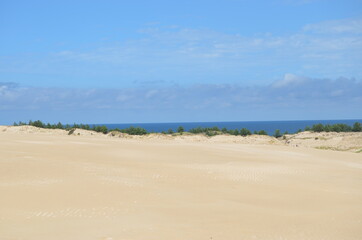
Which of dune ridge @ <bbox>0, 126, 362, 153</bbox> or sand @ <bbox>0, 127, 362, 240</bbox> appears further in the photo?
dune ridge @ <bbox>0, 126, 362, 153</bbox>

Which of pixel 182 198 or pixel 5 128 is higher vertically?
pixel 5 128

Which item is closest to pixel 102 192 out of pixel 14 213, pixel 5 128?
pixel 14 213

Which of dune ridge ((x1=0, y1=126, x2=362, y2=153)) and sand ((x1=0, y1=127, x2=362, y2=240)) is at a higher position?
dune ridge ((x1=0, y1=126, x2=362, y2=153))

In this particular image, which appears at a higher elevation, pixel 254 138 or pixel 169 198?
pixel 254 138

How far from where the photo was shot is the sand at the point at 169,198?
745 centimetres

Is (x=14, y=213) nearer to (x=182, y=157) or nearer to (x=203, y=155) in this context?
(x=182, y=157)

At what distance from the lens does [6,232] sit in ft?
22.9

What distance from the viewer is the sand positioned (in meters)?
7.45

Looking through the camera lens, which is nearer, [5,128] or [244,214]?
[244,214]

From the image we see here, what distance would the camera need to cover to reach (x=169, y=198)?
383 inches

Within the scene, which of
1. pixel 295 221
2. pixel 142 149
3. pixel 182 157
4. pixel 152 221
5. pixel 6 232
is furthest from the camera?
pixel 142 149

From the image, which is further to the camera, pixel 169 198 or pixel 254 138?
pixel 254 138

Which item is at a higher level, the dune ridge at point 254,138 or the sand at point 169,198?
the dune ridge at point 254,138

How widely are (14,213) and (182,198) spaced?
12.0 feet
